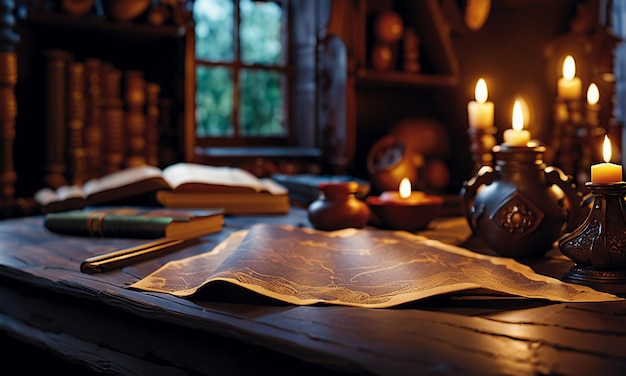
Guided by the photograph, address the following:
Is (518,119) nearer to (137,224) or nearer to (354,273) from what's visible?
(354,273)

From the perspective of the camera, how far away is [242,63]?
9.18 ft

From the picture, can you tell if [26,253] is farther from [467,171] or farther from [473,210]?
[467,171]

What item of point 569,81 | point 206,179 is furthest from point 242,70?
point 569,81

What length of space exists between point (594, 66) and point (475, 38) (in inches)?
24.8

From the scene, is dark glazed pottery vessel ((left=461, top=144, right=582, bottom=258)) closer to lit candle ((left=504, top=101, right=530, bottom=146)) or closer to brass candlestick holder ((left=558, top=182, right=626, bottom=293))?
lit candle ((left=504, top=101, right=530, bottom=146))

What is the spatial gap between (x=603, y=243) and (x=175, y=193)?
44.1 inches

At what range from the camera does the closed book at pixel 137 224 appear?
1420 millimetres

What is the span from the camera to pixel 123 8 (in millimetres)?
2086

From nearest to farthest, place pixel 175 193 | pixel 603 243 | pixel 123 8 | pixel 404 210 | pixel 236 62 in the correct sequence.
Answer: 1. pixel 603 243
2. pixel 404 210
3. pixel 175 193
4. pixel 123 8
5. pixel 236 62

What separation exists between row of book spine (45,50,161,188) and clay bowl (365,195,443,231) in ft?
3.14

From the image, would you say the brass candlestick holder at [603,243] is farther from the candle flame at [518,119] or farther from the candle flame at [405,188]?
the candle flame at [405,188]

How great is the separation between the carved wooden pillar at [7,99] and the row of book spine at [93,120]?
0.13 m

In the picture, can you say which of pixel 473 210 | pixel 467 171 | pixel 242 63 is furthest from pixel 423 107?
pixel 473 210

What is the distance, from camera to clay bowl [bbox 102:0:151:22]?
208cm
